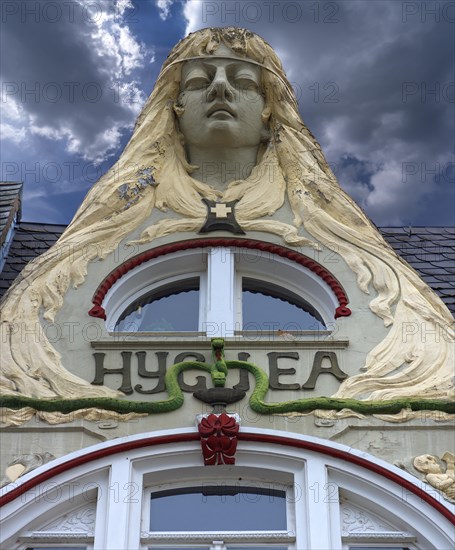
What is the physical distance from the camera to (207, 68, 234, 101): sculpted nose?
12414 mm

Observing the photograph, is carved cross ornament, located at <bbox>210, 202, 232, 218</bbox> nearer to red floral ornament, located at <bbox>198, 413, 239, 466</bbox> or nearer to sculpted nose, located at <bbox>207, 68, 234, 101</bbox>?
sculpted nose, located at <bbox>207, 68, 234, 101</bbox>

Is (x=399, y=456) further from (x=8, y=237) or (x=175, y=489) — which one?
(x=8, y=237)

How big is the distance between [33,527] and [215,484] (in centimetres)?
155

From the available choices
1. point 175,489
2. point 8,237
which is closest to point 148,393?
point 175,489

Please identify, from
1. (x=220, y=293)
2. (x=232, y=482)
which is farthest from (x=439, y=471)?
(x=220, y=293)

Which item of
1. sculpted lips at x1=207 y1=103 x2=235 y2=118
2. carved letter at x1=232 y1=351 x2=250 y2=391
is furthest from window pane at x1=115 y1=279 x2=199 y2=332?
sculpted lips at x1=207 y1=103 x2=235 y2=118

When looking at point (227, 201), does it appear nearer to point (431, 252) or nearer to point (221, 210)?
point (221, 210)

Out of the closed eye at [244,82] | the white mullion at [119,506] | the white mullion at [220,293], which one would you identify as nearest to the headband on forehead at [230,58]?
the closed eye at [244,82]

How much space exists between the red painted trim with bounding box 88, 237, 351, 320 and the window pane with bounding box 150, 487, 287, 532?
2.10m

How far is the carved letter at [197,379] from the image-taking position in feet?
32.0

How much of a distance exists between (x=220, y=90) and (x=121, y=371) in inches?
154

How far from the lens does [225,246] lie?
38.2ft

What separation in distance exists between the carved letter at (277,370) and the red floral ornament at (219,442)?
2.35ft

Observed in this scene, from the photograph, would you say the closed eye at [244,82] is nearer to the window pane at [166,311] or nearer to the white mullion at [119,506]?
the window pane at [166,311]
